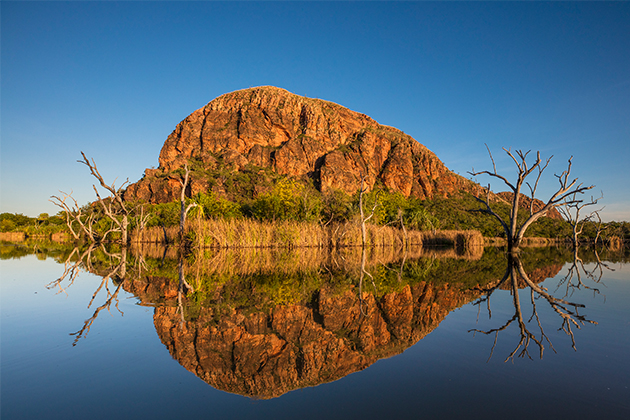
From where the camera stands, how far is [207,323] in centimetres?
423

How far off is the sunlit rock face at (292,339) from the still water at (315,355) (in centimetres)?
2

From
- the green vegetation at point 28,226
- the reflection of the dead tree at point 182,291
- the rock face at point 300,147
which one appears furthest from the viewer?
the rock face at point 300,147

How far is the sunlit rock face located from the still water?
0.02 meters

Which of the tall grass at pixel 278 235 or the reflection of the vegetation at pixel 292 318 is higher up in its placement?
the tall grass at pixel 278 235

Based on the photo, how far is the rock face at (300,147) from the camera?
102312 mm

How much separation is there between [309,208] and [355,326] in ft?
79.2

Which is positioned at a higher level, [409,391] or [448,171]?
[448,171]

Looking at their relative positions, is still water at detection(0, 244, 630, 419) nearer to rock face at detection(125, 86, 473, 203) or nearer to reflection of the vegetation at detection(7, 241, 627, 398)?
reflection of the vegetation at detection(7, 241, 627, 398)

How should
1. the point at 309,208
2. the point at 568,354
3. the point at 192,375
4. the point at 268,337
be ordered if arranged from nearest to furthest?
the point at 192,375
the point at 568,354
the point at 268,337
the point at 309,208

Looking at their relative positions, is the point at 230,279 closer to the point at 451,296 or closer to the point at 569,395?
the point at 451,296

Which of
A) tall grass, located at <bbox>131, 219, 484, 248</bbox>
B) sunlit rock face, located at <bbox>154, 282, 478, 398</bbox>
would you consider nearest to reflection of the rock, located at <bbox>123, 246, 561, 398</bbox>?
sunlit rock face, located at <bbox>154, 282, 478, 398</bbox>

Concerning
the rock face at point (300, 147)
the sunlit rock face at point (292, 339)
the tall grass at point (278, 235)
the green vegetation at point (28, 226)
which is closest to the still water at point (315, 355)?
the sunlit rock face at point (292, 339)

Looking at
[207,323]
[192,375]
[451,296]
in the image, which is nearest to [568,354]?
[451,296]

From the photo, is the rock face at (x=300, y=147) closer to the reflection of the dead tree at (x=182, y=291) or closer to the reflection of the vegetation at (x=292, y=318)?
the reflection of the dead tree at (x=182, y=291)
